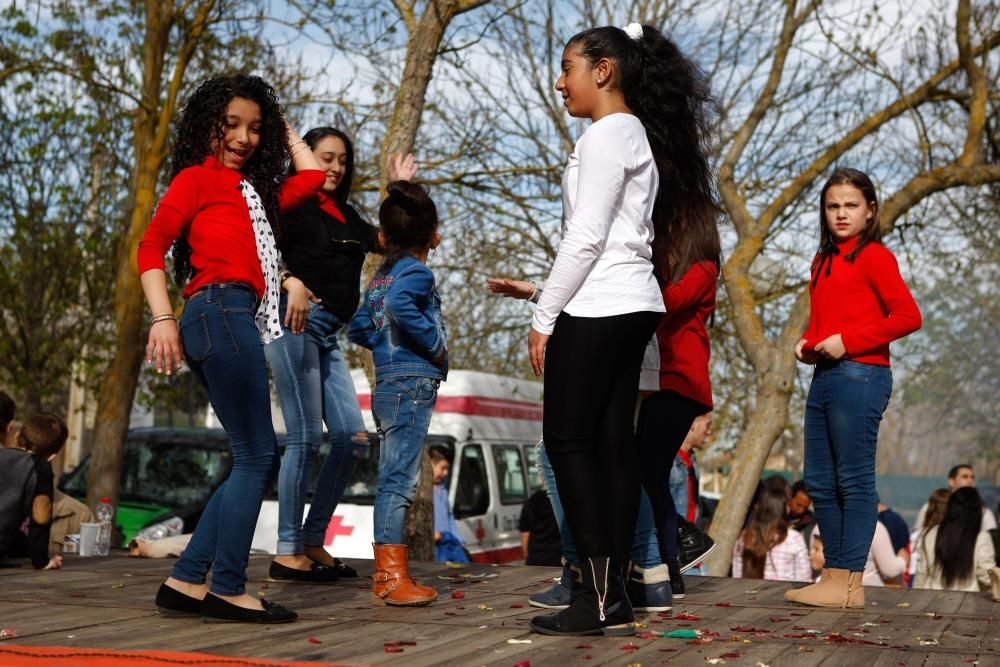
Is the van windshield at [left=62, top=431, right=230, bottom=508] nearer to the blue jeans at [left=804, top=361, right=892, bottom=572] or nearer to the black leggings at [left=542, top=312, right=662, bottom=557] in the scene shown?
the blue jeans at [left=804, top=361, right=892, bottom=572]

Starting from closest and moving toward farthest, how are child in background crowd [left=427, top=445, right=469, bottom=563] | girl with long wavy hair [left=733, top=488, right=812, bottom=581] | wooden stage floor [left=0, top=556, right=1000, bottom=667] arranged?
wooden stage floor [left=0, top=556, right=1000, bottom=667] < girl with long wavy hair [left=733, top=488, right=812, bottom=581] < child in background crowd [left=427, top=445, right=469, bottom=563]

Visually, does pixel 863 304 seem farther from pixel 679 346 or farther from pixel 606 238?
pixel 606 238

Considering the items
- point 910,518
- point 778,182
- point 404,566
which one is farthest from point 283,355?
point 910,518

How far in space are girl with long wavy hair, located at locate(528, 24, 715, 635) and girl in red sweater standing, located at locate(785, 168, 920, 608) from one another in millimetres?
1345

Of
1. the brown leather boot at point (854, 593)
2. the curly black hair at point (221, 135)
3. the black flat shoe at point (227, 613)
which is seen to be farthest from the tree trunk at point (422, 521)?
the black flat shoe at point (227, 613)

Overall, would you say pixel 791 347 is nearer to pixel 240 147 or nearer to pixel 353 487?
pixel 353 487

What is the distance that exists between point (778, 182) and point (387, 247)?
12.6 metres

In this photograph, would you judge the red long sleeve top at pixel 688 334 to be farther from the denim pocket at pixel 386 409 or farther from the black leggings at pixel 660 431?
the denim pocket at pixel 386 409

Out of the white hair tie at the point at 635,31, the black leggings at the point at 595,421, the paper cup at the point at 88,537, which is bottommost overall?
the paper cup at the point at 88,537

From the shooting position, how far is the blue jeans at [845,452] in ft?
17.5

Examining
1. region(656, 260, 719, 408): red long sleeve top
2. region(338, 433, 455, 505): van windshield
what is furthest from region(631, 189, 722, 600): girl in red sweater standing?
region(338, 433, 455, 505): van windshield

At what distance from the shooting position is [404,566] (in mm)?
5078

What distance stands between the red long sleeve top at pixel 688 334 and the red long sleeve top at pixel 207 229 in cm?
175

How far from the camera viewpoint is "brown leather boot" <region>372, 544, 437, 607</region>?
16.2 feet
